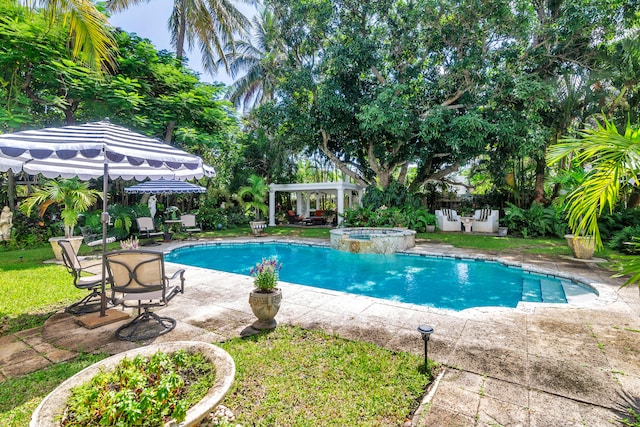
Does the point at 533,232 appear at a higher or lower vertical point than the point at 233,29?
lower

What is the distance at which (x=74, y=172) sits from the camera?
17.8 feet

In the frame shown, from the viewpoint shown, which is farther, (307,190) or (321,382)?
(307,190)

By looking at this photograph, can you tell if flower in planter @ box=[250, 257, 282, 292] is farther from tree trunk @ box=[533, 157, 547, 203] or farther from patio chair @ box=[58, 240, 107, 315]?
tree trunk @ box=[533, 157, 547, 203]

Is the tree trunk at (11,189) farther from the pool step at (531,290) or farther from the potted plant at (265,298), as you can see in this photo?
the pool step at (531,290)

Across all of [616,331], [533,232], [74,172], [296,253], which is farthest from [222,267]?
[533,232]

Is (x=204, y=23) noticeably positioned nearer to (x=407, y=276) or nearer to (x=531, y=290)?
(x=407, y=276)

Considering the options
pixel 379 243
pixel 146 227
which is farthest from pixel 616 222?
pixel 146 227

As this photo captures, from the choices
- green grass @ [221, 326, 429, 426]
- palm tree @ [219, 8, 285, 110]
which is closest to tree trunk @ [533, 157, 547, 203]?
green grass @ [221, 326, 429, 426]

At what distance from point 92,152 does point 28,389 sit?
238 centimetres

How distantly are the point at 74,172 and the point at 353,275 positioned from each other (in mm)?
6649

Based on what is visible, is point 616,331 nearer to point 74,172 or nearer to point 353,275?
point 353,275

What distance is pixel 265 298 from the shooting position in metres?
3.85

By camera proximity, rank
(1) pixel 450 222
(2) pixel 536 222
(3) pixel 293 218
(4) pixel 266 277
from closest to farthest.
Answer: (4) pixel 266 277, (2) pixel 536 222, (1) pixel 450 222, (3) pixel 293 218

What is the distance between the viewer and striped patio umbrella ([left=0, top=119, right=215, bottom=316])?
3.29 metres
